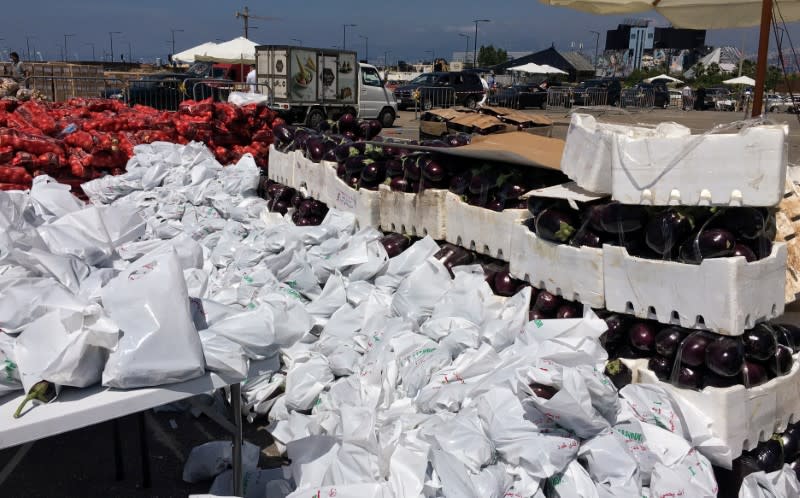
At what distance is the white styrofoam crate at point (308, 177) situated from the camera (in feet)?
21.1

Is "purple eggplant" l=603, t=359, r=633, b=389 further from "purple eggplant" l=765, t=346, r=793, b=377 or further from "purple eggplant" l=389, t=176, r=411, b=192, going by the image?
"purple eggplant" l=389, t=176, r=411, b=192

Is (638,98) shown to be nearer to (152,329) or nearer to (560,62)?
(560,62)

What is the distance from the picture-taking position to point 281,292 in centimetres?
480

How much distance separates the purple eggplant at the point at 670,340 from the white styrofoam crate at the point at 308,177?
140 inches

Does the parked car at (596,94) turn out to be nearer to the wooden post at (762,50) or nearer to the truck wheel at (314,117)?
the truck wheel at (314,117)

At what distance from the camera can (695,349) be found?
11.0 ft

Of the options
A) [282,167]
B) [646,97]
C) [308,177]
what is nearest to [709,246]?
[308,177]

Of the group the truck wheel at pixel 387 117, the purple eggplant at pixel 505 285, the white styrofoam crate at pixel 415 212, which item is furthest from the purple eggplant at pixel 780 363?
the truck wheel at pixel 387 117

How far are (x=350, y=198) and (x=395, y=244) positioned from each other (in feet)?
2.53

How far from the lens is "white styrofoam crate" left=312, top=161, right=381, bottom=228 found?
5645 millimetres

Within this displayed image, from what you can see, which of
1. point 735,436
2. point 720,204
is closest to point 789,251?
point 720,204

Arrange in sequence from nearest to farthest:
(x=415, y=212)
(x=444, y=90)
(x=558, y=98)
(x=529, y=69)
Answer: (x=415, y=212) < (x=444, y=90) < (x=558, y=98) < (x=529, y=69)

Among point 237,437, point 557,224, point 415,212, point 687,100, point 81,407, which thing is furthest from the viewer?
point 687,100

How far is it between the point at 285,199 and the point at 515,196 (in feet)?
10.4
